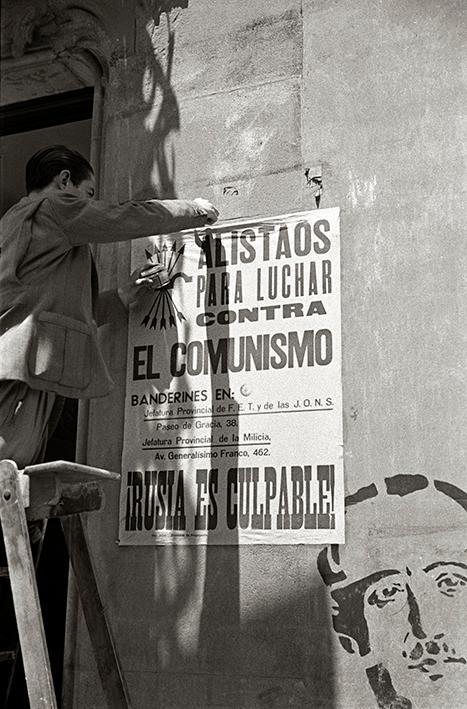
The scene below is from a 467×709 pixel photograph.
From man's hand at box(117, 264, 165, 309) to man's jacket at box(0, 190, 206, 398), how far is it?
1.48 feet

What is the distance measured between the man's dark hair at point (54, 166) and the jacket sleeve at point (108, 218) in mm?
309

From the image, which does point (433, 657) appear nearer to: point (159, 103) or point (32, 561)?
point (32, 561)

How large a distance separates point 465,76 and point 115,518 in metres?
2.60

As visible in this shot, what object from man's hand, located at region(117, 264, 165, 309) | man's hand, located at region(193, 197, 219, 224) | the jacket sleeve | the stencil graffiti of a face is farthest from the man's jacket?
the stencil graffiti of a face

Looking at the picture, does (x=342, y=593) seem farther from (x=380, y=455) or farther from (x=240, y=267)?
(x=240, y=267)

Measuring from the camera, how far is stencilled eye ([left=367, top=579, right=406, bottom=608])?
3391 mm

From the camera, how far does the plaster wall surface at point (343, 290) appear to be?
3471 millimetres

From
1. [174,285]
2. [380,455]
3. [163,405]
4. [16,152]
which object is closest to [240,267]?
[174,285]

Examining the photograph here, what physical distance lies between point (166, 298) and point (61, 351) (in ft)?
2.79

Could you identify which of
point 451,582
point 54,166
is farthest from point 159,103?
point 451,582

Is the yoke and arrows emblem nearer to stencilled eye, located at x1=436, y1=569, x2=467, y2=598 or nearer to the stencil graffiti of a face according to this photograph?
the stencil graffiti of a face

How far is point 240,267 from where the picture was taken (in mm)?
4043

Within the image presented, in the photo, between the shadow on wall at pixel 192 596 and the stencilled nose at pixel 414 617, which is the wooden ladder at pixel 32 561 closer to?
the shadow on wall at pixel 192 596

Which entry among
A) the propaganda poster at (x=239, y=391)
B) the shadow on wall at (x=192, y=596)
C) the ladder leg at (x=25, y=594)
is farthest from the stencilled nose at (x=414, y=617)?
the ladder leg at (x=25, y=594)
